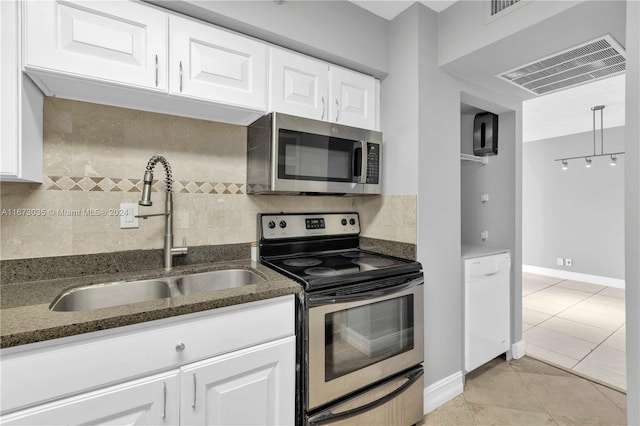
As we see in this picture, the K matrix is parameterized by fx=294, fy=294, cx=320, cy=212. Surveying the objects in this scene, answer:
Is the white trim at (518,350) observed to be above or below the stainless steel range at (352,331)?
below

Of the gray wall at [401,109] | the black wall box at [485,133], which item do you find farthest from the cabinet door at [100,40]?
the black wall box at [485,133]

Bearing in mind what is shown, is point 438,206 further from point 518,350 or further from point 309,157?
point 518,350

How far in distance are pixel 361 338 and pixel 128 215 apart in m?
1.38

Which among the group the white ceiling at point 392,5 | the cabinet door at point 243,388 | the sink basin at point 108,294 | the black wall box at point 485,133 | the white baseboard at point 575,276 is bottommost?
the white baseboard at point 575,276

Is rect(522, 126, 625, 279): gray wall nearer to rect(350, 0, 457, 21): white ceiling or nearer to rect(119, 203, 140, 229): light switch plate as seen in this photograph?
rect(350, 0, 457, 21): white ceiling

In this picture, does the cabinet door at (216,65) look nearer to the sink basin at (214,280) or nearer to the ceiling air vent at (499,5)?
the sink basin at (214,280)

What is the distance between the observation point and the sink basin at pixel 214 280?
154cm

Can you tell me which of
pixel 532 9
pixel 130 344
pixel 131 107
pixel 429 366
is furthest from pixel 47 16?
pixel 429 366

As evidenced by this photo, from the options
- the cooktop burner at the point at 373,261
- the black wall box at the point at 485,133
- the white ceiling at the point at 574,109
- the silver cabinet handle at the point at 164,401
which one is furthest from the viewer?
the white ceiling at the point at 574,109

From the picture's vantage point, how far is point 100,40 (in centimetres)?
121

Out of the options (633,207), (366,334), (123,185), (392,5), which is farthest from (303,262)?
(392,5)

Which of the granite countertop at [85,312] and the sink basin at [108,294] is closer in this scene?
the granite countertop at [85,312]

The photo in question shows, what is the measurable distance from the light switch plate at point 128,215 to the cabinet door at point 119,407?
2.73ft

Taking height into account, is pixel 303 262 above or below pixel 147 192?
below
